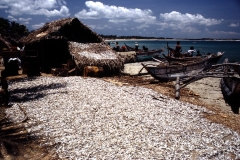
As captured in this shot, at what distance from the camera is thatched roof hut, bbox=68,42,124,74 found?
1641 cm

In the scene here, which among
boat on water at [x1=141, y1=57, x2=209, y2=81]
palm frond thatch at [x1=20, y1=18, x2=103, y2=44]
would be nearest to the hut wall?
palm frond thatch at [x1=20, y1=18, x2=103, y2=44]

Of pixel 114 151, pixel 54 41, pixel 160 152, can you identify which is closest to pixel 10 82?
pixel 54 41

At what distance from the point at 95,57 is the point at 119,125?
10.4 metres

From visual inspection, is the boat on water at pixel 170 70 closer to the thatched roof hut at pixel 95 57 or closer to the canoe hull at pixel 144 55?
the thatched roof hut at pixel 95 57

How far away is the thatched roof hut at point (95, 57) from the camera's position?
16.4 m

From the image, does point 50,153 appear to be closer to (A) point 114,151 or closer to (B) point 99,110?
(A) point 114,151

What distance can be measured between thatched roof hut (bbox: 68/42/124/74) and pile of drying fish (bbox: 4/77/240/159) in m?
4.96

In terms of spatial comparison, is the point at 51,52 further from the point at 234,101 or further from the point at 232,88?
the point at 234,101

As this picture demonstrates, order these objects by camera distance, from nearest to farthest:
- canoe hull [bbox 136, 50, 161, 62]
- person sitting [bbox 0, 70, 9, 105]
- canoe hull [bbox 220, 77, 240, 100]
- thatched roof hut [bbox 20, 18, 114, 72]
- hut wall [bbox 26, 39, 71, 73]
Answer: person sitting [bbox 0, 70, 9, 105] → canoe hull [bbox 220, 77, 240, 100] → thatched roof hut [bbox 20, 18, 114, 72] → hut wall [bbox 26, 39, 71, 73] → canoe hull [bbox 136, 50, 161, 62]

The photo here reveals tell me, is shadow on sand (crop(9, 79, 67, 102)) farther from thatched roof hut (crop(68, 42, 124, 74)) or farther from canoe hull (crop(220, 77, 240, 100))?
canoe hull (crop(220, 77, 240, 100))

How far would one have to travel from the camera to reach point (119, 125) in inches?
298

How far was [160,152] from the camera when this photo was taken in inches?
236

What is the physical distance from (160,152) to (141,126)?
1.69 meters

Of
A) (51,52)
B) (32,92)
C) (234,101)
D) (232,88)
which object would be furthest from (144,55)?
(32,92)
